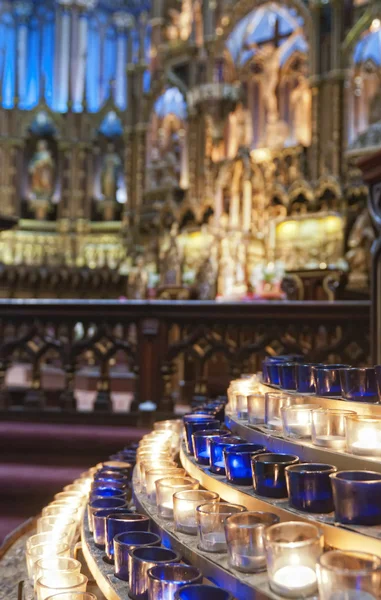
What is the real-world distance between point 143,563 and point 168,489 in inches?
13.3

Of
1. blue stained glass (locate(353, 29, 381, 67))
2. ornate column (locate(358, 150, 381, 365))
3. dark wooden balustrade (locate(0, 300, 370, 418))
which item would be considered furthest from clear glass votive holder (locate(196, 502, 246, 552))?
blue stained glass (locate(353, 29, 381, 67))

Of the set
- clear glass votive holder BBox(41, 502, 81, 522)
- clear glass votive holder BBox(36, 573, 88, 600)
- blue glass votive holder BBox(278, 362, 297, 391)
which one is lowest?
clear glass votive holder BBox(41, 502, 81, 522)

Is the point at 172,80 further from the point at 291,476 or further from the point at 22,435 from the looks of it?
the point at 291,476

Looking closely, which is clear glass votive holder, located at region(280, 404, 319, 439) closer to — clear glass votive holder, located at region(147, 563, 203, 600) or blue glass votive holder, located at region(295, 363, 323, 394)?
blue glass votive holder, located at region(295, 363, 323, 394)

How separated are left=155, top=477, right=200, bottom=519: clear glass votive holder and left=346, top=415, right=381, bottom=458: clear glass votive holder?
1.15 ft

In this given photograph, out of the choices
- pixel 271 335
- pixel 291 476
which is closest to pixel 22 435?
pixel 271 335

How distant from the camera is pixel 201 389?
413 centimetres

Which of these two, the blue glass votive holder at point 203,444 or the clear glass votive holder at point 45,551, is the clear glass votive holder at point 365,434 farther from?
the clear glass votive holder at point 45,551

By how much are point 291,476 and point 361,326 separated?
2885mm

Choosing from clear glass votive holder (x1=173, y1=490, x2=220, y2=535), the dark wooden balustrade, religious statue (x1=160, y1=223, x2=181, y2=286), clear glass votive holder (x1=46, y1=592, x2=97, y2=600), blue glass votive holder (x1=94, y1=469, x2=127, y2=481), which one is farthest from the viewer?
religious statue (x1=160, y1=223, x2=181, y2=286)

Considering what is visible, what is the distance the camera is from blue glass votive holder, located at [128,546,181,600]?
3.59 ft

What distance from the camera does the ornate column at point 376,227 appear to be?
9.20ft

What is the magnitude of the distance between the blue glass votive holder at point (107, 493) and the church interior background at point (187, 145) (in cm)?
497

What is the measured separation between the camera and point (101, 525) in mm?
1487
